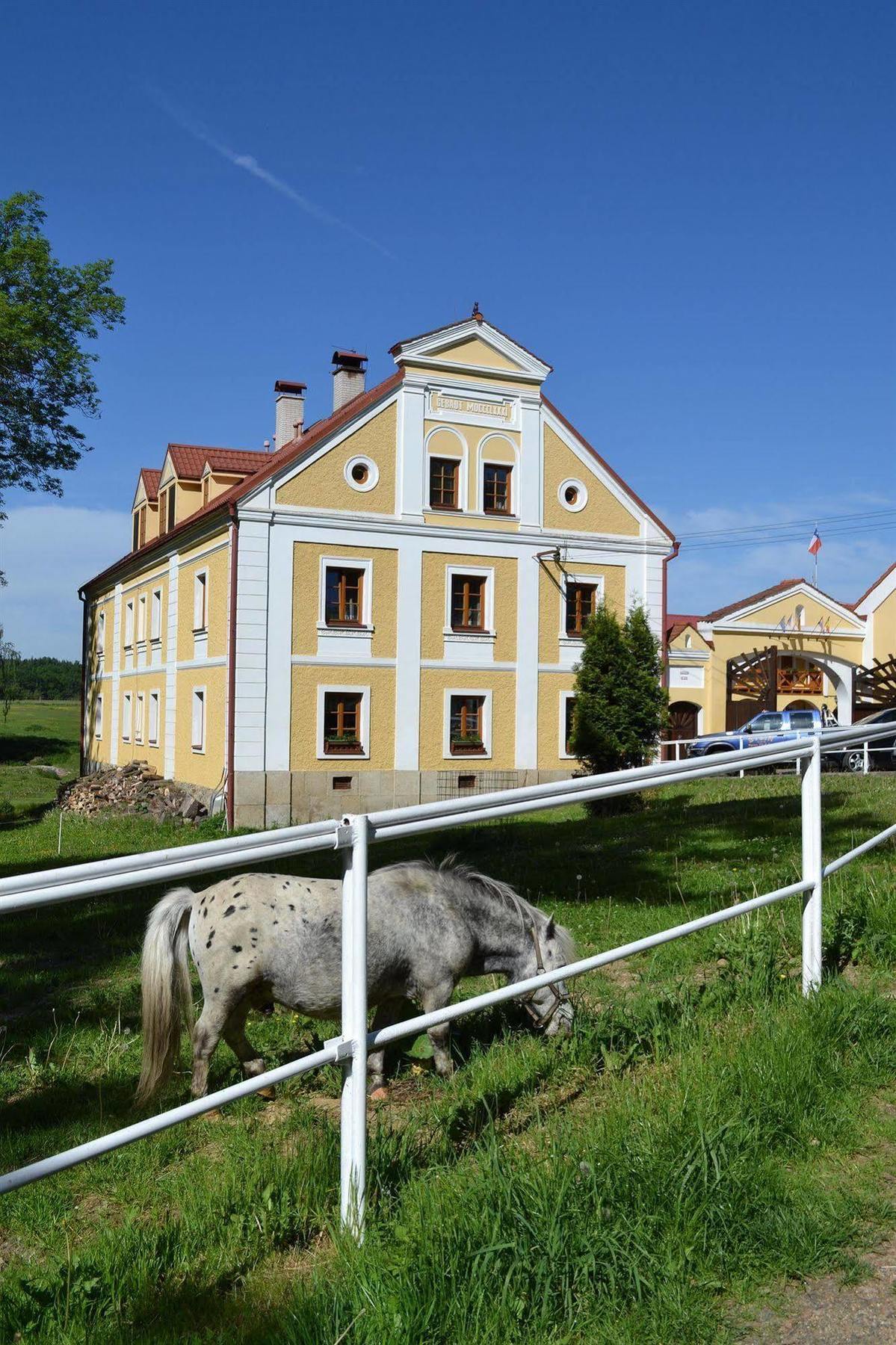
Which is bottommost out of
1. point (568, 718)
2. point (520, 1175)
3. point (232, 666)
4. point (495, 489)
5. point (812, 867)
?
point (520, 1175)

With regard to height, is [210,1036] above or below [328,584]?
below

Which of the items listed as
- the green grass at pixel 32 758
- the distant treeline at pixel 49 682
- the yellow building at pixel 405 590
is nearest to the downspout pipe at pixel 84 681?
the green grass at pixel 32 758

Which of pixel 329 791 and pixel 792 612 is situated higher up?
pixel 792 612

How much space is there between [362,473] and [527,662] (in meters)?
6.10

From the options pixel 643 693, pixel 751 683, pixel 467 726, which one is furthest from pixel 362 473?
pixel 751 683

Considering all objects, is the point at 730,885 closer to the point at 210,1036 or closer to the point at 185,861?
the point at 210,1036

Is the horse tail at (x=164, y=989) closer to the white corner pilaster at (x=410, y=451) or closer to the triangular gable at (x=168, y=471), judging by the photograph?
the white corner pilaster at (x=410, y=451)

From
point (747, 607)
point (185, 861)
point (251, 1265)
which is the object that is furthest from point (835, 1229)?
point (747, 607)

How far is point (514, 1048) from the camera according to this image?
4.54 m

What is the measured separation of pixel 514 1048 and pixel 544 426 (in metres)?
25.0

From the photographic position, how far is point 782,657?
39.8 metres

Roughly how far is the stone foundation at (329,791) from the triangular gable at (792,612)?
15.0m

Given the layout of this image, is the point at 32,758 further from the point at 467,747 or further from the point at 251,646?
the point at 467,747

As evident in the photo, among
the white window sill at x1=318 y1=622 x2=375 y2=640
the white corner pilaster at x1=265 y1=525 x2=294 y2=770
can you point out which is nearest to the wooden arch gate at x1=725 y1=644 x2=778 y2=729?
the white window sill at x1=318 y1=622 x2=375 y2=640
